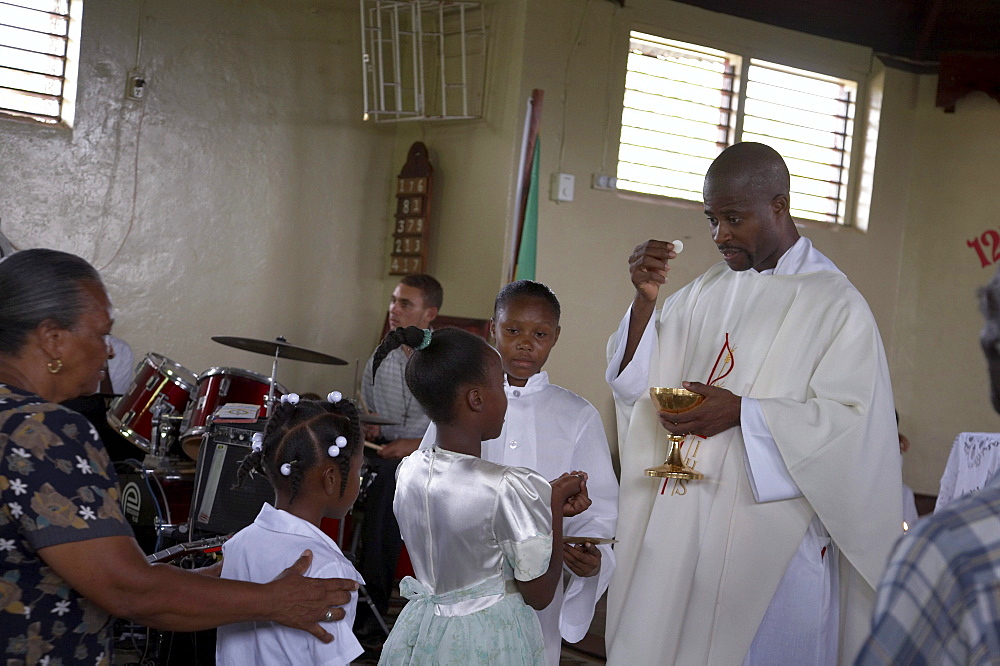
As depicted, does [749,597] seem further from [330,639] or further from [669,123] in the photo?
[669,123]

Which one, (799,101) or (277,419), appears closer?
(277,419)

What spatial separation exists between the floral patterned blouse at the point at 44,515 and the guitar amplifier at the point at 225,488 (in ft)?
7.90

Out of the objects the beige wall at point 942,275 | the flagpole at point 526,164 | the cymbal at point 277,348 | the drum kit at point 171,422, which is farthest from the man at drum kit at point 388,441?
the beige wall at point 942,275

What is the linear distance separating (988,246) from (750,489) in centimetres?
519

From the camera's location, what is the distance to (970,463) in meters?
4.63

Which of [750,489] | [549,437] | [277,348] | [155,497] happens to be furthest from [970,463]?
[155,497]

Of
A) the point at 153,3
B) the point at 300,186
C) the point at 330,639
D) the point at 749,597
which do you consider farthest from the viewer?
the point at 300,186

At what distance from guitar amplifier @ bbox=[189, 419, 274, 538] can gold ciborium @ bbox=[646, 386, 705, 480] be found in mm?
1999

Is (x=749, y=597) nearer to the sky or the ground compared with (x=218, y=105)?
nearer to the ground

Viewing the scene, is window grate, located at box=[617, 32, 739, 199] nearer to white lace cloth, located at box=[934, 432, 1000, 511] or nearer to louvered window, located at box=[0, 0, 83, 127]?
white lace cloth, located at box=[934, 432, 1000, 511]

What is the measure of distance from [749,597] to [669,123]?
185 inches

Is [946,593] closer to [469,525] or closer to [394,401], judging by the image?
[469,525]

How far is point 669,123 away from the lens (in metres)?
7.08

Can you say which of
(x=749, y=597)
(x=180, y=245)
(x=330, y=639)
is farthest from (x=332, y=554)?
(x=180, y=245)
